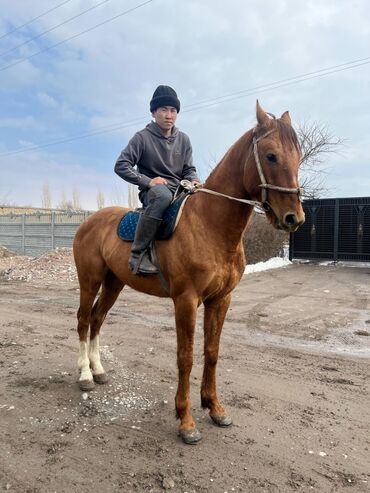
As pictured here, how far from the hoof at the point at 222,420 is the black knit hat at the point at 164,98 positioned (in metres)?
2.90

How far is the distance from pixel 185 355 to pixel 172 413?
0.79 m

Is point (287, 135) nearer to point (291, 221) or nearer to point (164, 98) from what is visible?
point (291, 221)

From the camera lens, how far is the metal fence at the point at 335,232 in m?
15.8

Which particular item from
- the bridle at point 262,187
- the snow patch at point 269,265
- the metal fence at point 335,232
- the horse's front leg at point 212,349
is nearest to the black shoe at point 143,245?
the horse's front leg at point 212,349

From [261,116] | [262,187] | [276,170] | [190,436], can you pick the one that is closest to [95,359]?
[190,436]

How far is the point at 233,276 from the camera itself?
3.28 meters

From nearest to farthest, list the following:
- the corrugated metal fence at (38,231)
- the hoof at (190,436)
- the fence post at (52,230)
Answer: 1. the hoof at (190,436)
2. the corrugated metal fence at (38,231)
3. the fence post at (52,230)

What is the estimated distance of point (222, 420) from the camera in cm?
336

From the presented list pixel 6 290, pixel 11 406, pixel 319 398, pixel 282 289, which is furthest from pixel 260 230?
pixel 11 406

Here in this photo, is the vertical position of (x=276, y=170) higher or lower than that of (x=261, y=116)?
lower

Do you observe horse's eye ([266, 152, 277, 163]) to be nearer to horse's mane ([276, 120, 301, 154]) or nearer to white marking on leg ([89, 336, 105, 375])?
horse's mane ([276, 120, 301, 154])

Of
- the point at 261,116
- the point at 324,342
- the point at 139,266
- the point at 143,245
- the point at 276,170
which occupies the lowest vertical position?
the point at 324,342

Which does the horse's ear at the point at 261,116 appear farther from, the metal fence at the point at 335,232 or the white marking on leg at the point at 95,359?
the metal fence at the point at 335,232

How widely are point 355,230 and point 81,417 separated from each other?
15077 mm
